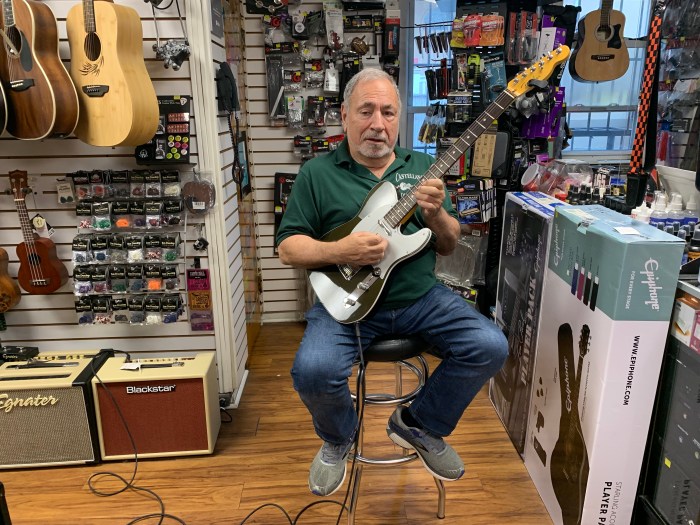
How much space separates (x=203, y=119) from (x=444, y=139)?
4.99 feet

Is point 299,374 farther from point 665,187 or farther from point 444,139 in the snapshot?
point 444,139

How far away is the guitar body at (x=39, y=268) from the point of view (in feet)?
7.04

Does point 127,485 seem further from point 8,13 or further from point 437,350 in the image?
point 8,13

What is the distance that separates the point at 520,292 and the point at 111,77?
69.6 inches

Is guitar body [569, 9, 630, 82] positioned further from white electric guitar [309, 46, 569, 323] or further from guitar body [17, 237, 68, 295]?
guitar body [17, 237, 68, 295]

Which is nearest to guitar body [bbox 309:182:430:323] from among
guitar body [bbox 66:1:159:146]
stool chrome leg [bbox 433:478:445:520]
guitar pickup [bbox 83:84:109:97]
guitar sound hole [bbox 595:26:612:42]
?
stool chrome leg [bbox 433:478:445:520]

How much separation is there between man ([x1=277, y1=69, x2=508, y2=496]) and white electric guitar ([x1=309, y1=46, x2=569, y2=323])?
5 cm

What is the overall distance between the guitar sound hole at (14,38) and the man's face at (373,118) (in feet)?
4.07

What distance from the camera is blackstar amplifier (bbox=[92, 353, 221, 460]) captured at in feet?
6.43

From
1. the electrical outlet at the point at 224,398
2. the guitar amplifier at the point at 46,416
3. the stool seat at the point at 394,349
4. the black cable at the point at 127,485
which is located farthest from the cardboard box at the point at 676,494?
the guitar amplifier at the point at 46,416

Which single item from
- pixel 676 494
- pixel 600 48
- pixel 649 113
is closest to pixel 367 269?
pixel 676 494

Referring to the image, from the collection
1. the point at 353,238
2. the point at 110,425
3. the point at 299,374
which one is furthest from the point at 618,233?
the point at 110,425

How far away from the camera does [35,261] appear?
215cm

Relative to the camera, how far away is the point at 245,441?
2.16m
